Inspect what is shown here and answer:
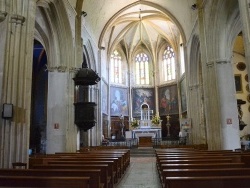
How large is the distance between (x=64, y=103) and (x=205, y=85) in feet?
25.2

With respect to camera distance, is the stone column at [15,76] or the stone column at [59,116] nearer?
the stone column at [15,76]

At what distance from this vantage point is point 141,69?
32.2 metres

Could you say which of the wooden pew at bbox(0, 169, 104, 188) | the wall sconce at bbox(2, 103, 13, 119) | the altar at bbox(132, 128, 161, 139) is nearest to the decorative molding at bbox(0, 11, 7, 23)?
the wall sconce at bbox(2, 103, 13, 119)

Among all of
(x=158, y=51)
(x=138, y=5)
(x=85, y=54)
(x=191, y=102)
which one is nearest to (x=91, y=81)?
(x=85, y=54)

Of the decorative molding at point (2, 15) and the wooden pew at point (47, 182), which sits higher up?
the decorative molding at point (2, 15)

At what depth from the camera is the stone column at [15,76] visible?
283 inches

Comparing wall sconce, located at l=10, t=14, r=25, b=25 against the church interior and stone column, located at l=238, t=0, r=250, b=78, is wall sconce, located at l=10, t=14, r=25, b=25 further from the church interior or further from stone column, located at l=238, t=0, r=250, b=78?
stone column, located at l=238, t=0, r=250, b=78

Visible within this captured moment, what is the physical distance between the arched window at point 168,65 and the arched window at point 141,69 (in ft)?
7.24

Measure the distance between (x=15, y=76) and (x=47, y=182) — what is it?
511 cm

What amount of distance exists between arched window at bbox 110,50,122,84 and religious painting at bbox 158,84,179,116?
531 centimetres

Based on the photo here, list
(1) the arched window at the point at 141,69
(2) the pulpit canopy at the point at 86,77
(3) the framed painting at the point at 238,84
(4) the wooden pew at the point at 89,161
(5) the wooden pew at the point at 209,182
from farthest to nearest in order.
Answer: (1) the arched window at the point at 141,69, (3) the framed painting at the point at 238,84, (2) the pulpit canopy at the point at 86,77, (4) the wooden pew at the point at 89,161, (5) the wooden pew at the point at 209,182

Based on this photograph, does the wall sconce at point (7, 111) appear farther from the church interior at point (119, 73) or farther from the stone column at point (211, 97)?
the stone column at point (211, 97)

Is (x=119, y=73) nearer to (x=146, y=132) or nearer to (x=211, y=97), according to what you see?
(x=146, y=132)

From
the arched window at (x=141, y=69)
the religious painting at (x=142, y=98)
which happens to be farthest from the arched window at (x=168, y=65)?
the religious painting at (x=142, y=98)
